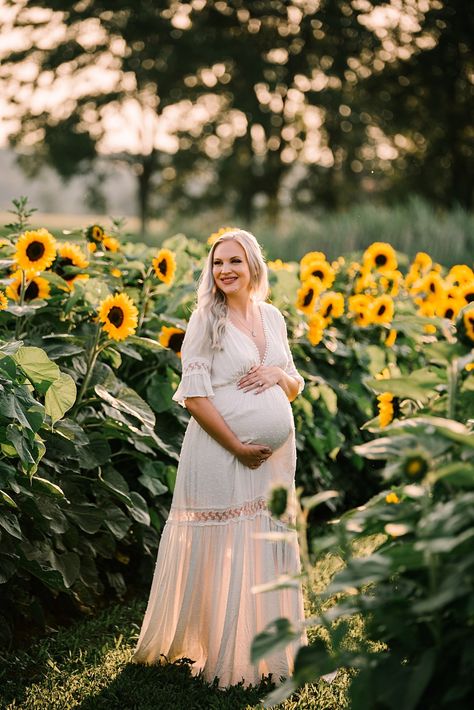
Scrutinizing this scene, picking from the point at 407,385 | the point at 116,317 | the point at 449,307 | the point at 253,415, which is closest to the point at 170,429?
the point at 116,317

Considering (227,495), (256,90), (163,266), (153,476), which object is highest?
(256,90)

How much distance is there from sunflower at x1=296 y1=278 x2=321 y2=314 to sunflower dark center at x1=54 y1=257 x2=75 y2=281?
4.75 feet

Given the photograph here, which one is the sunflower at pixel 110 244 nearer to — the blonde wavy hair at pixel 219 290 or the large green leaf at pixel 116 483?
the large green leaf at pixel 116 483

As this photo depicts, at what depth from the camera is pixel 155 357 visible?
491 centimetres

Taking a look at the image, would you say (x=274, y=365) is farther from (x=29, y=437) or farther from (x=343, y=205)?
(x=343, y=205)

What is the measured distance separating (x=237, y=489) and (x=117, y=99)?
96.2 feet

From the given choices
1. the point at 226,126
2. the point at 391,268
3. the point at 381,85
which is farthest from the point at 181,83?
the point at 391,268

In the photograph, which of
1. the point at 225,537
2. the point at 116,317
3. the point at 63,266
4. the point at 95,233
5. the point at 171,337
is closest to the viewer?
the point at 225,537

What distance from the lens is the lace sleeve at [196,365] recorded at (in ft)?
11.8

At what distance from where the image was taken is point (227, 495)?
366cm

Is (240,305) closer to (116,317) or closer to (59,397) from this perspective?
(116,317)

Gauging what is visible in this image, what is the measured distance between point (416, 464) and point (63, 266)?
124 inches

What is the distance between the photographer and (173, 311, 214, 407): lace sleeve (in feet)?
11.8

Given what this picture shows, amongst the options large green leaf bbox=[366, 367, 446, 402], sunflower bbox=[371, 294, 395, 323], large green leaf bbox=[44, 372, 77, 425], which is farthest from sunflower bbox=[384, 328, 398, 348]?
large green leaf bbox=[366, 367, 446, 402]
